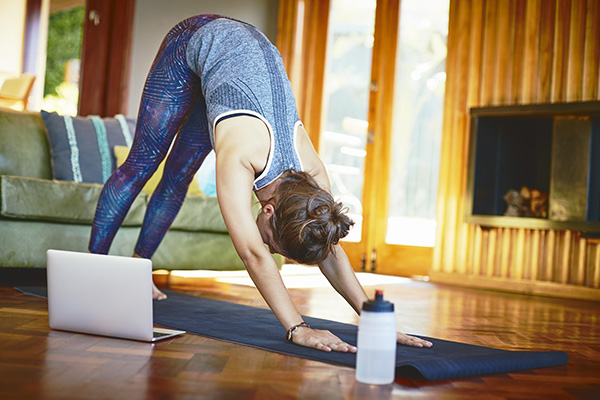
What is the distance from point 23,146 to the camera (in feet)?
10.9

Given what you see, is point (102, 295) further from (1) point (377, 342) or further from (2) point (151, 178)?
(2) point (151, 178)

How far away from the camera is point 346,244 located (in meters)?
5.00

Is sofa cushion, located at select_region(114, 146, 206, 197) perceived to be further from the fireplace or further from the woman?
the fireplace

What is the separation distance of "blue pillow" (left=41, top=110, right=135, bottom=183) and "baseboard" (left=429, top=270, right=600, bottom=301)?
7.33 feet

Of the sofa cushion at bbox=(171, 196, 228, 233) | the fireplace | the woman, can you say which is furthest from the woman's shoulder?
the fireplace

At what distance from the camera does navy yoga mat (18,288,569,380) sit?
1440 millimetres

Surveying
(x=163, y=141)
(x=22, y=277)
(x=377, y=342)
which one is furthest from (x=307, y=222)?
(x=22, y=277)

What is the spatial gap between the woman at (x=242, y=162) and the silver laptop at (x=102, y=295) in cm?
26

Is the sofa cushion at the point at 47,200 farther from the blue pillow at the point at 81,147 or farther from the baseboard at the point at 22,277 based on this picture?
the blue pillow at the point at 81,147

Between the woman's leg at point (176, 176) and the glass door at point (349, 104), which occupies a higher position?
the glass door at point (349, 104)

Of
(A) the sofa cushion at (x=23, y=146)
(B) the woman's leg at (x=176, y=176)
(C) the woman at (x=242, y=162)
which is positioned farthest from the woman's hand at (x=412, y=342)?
(A) the sofa cushion at (x=23, y=146)

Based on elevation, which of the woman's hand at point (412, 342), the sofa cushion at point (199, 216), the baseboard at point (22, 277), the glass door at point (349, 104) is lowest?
the baseboard at point (22, 277)

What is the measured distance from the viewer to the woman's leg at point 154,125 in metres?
2.12

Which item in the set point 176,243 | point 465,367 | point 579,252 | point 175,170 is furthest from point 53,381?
point 579,252
